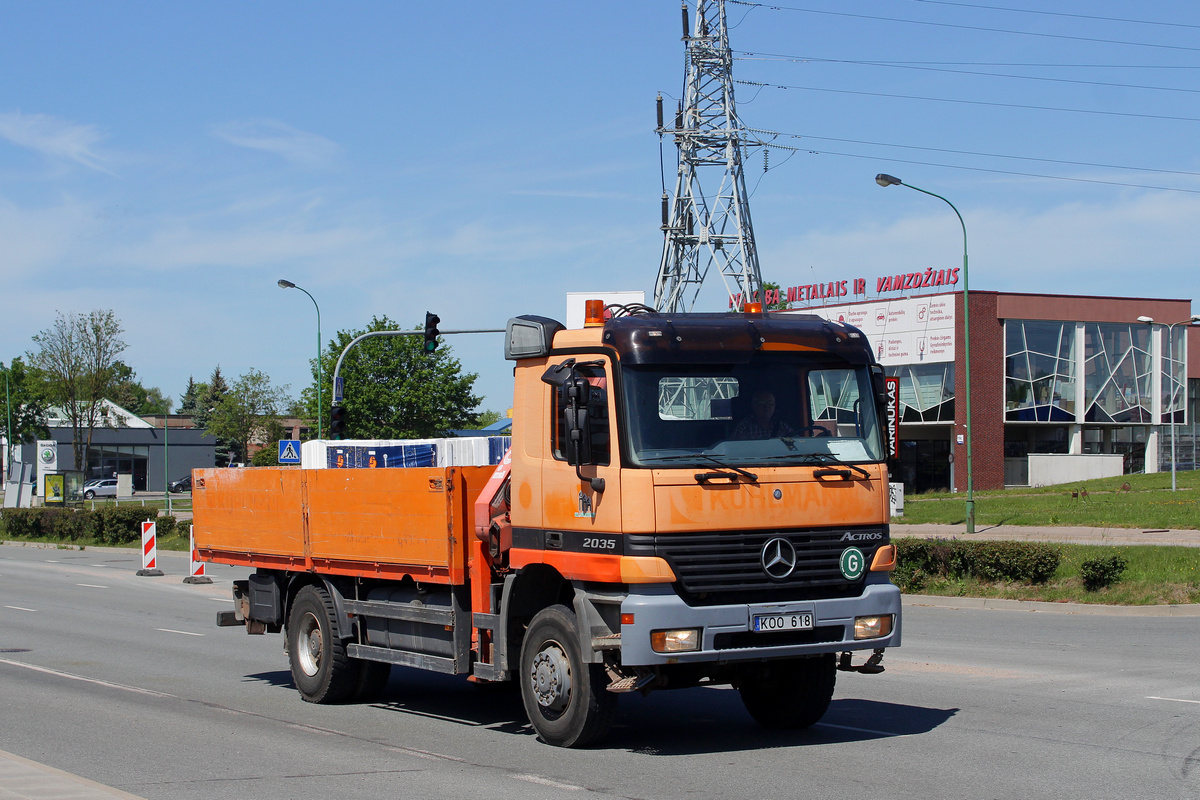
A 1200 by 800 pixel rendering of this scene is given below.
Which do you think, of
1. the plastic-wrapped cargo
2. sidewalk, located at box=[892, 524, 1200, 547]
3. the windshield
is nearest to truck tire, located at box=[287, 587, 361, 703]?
the plastic-wrapped cargo

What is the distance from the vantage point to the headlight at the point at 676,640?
24.8ft

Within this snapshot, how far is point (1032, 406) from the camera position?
59625 millimetres

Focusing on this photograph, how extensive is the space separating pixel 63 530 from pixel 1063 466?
148ft

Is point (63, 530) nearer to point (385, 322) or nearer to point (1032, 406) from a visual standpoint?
point (385, 322)

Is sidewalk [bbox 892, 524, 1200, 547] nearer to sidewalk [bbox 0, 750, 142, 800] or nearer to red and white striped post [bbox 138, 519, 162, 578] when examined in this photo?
red and white striped post [bbox 138, 519, 162, 578]

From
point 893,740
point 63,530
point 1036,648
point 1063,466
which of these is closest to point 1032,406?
point 1063,466

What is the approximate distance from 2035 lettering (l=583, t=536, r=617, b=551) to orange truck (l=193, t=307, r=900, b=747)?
15mm

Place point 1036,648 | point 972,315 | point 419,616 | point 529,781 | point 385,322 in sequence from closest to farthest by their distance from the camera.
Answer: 1. point 529,781
2. point 419,616
3. point 1036,648
4. point 972,315
5. point 385,322

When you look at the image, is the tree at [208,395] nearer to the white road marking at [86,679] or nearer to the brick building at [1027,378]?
the brick building at [1027,378]

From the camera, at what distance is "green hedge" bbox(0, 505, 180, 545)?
131 ft

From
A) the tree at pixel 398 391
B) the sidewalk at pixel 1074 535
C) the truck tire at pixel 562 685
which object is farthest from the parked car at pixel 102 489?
the truck tire at pixel 562 685

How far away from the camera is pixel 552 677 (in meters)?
8.23

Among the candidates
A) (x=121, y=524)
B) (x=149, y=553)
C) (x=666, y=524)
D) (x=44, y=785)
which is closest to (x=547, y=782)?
(x=666, y=524)

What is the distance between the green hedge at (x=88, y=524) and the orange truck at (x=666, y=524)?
31.6 metres
